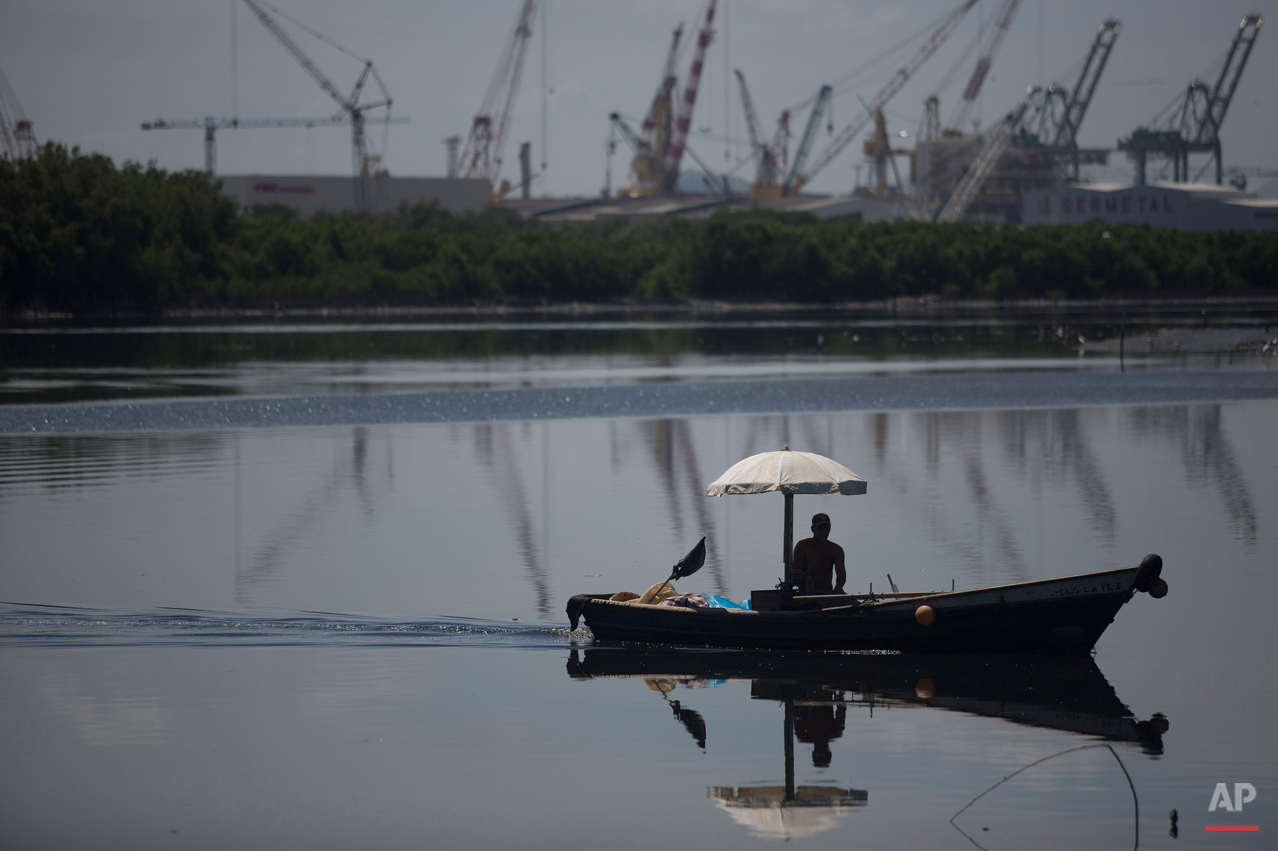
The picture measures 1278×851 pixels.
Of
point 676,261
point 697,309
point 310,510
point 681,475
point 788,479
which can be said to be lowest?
point 310,510

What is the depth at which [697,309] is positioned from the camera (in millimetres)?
151875

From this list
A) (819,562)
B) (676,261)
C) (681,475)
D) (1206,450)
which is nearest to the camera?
(819,562)

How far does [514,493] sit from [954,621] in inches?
626

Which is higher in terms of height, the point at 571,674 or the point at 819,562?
the point at 819,562

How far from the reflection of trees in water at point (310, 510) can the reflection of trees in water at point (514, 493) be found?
260cm

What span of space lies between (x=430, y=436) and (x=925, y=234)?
12241 centimetres

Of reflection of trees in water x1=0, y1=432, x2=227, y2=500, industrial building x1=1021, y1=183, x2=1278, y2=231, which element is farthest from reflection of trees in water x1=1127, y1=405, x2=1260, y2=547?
industrial building x1=1021, y1=183, x2=1278, y2=231

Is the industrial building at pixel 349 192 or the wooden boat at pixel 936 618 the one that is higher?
the industrial building at pixel 349 192

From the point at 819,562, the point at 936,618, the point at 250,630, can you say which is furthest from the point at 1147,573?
the point at 250,630

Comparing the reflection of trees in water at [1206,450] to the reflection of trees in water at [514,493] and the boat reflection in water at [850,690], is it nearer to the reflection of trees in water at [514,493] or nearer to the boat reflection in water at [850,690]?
the boat reflection in water at [850,690]

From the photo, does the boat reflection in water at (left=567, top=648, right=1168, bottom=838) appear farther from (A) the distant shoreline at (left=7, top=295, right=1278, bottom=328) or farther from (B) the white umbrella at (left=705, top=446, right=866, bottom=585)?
(A) the distant shoreline at (left=7, top=295, right=1278, bottom=328)

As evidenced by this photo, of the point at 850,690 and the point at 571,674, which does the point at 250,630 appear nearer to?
the point at 571,674

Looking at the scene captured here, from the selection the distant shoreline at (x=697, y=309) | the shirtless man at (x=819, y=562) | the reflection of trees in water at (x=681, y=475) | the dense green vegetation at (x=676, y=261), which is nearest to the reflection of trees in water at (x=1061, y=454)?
the reflection of trees in water at (x=681, y=475)

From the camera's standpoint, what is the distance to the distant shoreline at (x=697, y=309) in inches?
5148
